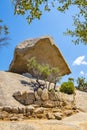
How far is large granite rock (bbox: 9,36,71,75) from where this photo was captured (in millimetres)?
38438

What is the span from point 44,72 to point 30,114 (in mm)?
16149

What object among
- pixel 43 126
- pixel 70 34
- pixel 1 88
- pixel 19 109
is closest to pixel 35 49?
pixel 1 88

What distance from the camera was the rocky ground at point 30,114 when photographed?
1338 cm

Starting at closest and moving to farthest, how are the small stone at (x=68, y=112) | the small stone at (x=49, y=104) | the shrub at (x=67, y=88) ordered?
1. the small stone at (x=68, y=112)
2. the small stone at (x=49, y=104)
3. the shrub at (x=67, y=88)

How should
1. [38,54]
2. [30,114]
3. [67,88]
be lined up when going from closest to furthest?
1. [30,114]
2. [67,88]
3. [38,54]

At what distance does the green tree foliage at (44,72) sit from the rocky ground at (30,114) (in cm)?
137

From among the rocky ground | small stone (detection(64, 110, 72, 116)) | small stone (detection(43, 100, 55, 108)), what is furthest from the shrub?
small stone (detection(64, 110, 72, 116))

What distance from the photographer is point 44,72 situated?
115 feet

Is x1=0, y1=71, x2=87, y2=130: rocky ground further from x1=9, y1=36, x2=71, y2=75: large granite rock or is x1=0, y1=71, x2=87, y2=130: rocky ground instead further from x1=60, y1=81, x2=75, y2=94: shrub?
x1=9, y1=36, x2=71, y2=75: large granite rock

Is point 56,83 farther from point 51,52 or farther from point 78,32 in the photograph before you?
point 78,32

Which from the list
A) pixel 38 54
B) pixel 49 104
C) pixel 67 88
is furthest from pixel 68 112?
pixel 38 54

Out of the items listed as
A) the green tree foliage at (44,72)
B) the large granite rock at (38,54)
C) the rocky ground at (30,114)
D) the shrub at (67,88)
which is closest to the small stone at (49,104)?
the rocky ground at (30,114)

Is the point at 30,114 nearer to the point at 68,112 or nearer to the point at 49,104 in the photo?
the point at 68,112

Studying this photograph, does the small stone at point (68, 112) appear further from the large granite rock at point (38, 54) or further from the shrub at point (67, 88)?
the large granite rock at point (38, 54)
